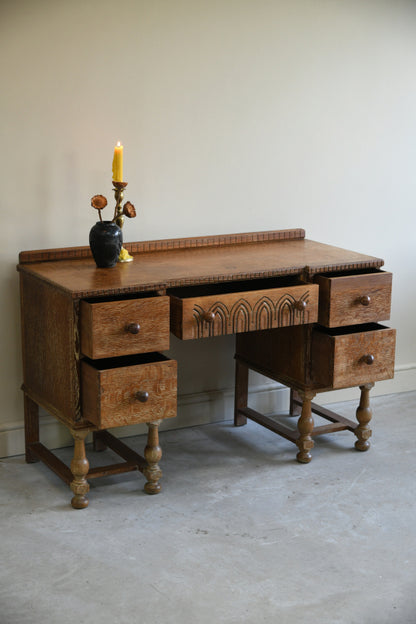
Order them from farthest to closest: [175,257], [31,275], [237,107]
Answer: [237,107] < [175,257] < [31,275]

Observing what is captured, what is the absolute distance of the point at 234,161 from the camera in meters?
3.24

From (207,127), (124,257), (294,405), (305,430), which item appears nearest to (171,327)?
(124,257)

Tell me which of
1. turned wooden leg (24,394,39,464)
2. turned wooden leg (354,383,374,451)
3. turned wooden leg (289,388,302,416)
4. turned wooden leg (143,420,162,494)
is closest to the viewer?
turned wooden leg (143,420,162,494)

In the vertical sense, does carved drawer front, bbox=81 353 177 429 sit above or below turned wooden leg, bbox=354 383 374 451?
above

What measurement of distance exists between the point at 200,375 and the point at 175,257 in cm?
58

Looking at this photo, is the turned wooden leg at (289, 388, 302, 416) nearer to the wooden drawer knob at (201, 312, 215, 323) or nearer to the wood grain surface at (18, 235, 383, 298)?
the wood grain surface at (18, 235, 383, 298)

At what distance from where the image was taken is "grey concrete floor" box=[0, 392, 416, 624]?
216cm

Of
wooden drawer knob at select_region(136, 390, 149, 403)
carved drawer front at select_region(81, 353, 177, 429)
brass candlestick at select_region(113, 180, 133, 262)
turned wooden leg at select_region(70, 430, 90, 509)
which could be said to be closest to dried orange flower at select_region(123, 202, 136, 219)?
brass candlestick at select_region(113, 180, 133, 262)

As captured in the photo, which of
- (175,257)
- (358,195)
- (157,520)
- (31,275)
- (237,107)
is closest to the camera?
(157,520)

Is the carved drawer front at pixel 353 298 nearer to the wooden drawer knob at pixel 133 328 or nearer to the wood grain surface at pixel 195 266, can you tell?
the wood grain surface at pixel 195 266

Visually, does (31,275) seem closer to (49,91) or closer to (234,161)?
(49,91)

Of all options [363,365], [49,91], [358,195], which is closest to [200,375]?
[363,365]

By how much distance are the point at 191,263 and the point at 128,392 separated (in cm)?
55

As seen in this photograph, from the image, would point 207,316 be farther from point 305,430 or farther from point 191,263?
point 305,430
